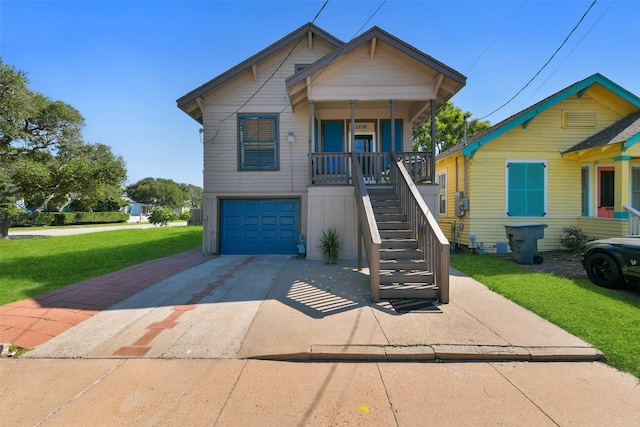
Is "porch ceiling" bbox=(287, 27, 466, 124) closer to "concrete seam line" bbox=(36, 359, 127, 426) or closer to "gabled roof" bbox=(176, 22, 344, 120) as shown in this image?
"gabled roof" bbox=(176, 22, 344, 120)

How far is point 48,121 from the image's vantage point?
19562 mm

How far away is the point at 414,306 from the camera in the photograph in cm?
478

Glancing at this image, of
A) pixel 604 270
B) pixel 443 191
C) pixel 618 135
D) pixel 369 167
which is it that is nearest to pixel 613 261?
pixel 604 270

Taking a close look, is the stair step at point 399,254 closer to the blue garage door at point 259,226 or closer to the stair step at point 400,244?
the stair step at point 400,244

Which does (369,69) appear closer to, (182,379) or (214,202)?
(214,202)

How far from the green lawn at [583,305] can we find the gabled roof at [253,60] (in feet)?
28.9

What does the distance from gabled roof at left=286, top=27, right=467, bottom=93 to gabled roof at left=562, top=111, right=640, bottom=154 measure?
532 centimetres

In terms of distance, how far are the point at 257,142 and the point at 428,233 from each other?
679 cm

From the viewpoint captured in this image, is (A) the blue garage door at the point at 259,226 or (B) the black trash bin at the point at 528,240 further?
(A) the blue garage door at the point at 259,226

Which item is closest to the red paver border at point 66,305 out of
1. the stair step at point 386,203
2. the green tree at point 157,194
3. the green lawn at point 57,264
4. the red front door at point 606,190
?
the green lawn at point 57,264

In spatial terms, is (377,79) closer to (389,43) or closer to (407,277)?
(389,43)

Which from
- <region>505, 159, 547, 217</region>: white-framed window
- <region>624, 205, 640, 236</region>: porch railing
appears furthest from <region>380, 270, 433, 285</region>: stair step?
<region>624, 205, 640, 236</region>: porch railing

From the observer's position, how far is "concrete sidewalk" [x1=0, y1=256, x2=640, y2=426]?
95.5 inches

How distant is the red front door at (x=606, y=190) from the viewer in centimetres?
1057
